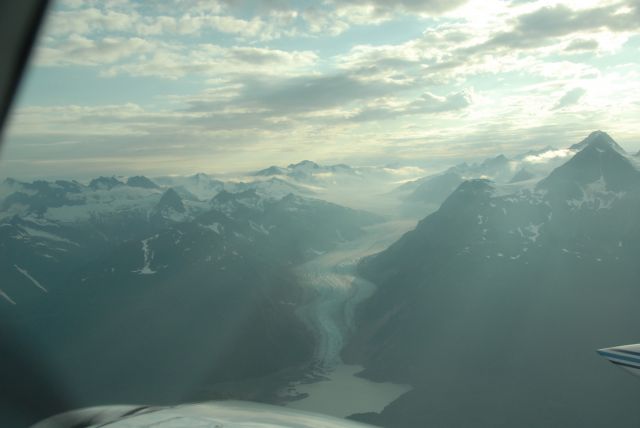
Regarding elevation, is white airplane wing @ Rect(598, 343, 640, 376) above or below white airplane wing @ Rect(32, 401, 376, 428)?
below

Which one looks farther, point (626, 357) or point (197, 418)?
point (626, 357)

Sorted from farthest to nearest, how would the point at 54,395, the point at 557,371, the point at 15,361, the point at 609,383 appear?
the point at 557,371, the point at 609,383, the point at 15,361, the point at 54,395

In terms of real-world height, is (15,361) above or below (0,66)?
below

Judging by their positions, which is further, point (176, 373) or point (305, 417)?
point (176, 373)

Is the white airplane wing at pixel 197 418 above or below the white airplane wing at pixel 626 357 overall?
above

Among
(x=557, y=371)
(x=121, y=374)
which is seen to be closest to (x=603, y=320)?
(x=557, y=371)

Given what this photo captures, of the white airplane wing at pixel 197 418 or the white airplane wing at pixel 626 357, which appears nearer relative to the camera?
the white airplane wing at pixel 197 418

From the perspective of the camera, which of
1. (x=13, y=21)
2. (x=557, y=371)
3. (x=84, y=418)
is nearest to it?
(x=13, y=21)

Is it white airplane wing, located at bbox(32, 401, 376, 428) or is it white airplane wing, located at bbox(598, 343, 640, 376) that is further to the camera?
white airplane wing, located at bbox(598, 343, 640, 376)

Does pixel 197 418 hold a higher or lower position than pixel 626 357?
higher

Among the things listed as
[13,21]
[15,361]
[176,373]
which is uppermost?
[13,21]

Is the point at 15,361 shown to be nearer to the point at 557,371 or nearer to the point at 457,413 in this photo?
the point at 457,413
